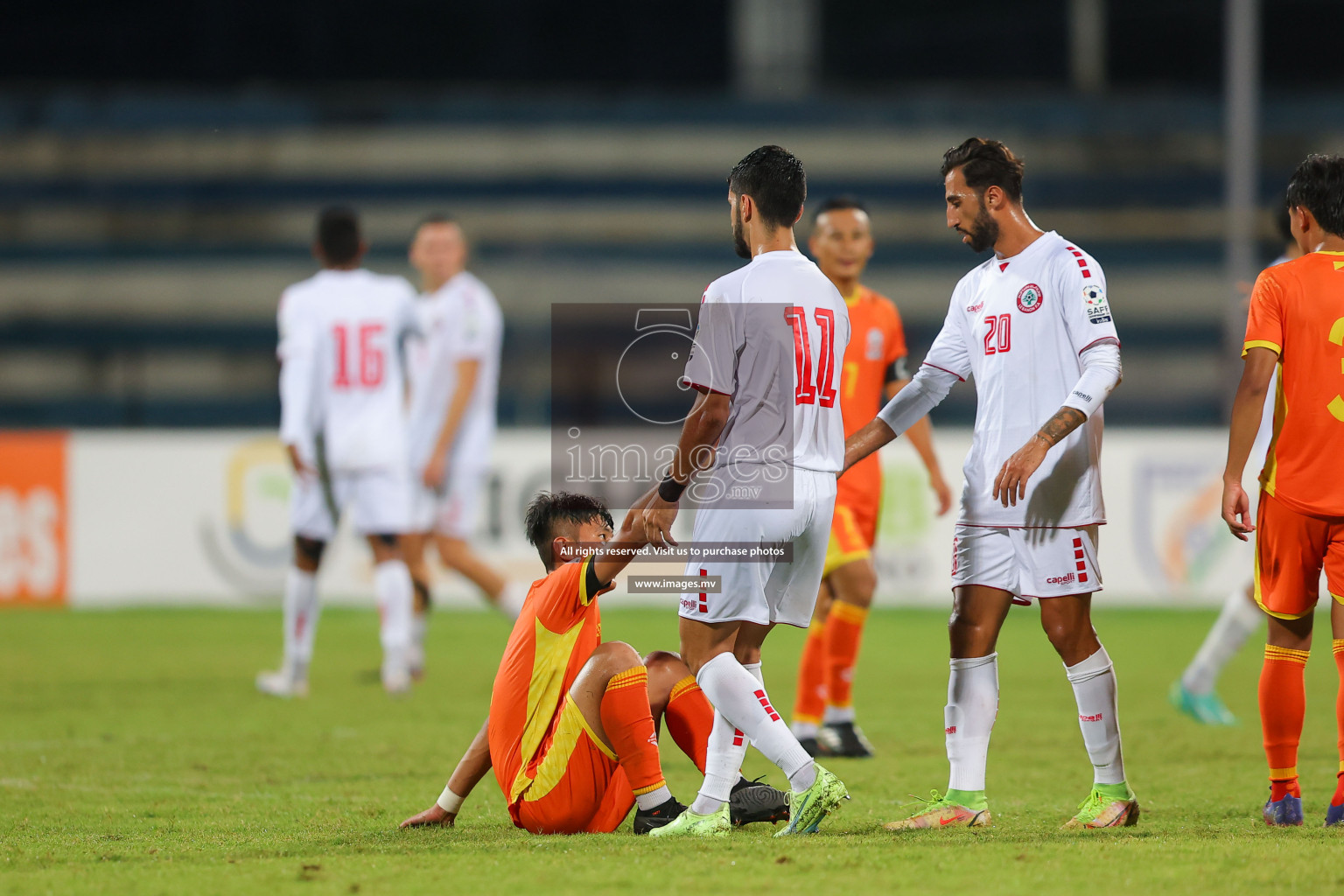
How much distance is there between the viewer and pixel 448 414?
899cm

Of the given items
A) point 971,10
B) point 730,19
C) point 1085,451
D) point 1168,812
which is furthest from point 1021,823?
point 971,10

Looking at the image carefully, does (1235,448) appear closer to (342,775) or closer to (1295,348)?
(1295,348)

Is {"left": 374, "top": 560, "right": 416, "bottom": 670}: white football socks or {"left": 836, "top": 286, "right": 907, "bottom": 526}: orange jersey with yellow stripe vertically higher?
{"left": 836, "top": 286, "right": 907, "bottom": 526}: orange jersey with yellow stripe

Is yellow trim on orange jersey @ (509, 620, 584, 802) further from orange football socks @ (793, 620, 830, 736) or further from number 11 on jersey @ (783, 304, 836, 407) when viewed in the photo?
orange football socks @ (793, 620, 830, 736)

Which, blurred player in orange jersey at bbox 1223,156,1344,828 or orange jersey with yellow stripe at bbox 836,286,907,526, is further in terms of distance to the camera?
orange jersey with yellow stripe at bbox 836,286,907,526

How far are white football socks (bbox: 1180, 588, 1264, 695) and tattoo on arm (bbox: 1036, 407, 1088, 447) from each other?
3178mm

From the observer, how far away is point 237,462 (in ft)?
40.1

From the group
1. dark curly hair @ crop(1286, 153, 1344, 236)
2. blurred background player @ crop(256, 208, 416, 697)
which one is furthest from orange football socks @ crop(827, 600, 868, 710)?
blurred background player @ crop(256, 208, 416, 697)

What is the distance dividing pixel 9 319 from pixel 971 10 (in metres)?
17.4

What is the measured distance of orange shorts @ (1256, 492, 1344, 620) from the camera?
4.44 meters

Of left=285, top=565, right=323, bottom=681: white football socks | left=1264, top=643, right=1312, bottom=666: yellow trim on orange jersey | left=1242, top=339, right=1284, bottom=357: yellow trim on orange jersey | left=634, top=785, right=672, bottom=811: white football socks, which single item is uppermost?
left=1242, top=339, right=1284, bottom=357: yellow trim on orange jersey

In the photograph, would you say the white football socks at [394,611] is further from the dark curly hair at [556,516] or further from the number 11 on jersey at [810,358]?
the number 11 on jersey at [810,358]

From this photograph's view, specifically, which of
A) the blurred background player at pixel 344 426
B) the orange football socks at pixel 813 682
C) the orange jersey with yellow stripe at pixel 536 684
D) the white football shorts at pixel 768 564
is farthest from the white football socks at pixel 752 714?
the blurred background player at pixel 344 426

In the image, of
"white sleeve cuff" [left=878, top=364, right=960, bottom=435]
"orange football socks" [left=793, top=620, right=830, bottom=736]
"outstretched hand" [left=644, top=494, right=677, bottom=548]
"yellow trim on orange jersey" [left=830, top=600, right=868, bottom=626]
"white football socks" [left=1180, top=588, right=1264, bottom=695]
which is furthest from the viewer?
"white football socks" [left=1180, top=588, right=1264, bottom=695]
